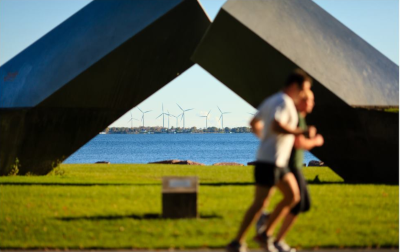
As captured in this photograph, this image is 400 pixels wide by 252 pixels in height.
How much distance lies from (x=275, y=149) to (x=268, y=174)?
26cm

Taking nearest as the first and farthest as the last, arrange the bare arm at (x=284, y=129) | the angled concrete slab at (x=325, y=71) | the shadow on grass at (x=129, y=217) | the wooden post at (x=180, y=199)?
the bare arm at (x=284, y=129), the wooden post at (x=180, y=199), the shadow on grass at (x=129, y=217), the angled concrete slab at (x=325, y=71)

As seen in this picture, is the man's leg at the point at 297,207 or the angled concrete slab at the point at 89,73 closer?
the man's leg at the point at 297,207

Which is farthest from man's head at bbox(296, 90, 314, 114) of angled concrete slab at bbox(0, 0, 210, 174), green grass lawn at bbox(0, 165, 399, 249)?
angled concrete slab at bbox(0, 0, 210, 174)

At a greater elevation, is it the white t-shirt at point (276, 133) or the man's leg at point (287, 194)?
the white t-shirt at point (276, 133)

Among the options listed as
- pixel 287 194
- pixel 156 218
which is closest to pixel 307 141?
pixel 287 194

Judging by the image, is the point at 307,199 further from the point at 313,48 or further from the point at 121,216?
the point at 313,48

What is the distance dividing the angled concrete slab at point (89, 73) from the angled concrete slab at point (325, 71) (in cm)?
108

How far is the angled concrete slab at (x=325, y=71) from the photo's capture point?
14609 mm

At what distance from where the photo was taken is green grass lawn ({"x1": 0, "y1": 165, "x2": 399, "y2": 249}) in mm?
8117

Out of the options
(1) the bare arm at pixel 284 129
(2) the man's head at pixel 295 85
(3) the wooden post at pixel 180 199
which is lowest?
(3) the wooden post at pixel 180 199

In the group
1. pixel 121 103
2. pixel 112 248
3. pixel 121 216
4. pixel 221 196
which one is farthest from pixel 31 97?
pixel 112 248

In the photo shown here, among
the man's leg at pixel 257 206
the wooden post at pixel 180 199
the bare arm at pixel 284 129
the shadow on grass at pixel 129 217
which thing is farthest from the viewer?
the shadow on grass at pixel 129 217

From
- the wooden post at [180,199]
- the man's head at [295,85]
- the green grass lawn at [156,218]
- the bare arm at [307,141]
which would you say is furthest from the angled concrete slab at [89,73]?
the bare arm at [307,141]

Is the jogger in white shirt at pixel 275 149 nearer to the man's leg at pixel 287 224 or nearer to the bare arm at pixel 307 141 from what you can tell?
the bare arm at pixel 307 141
